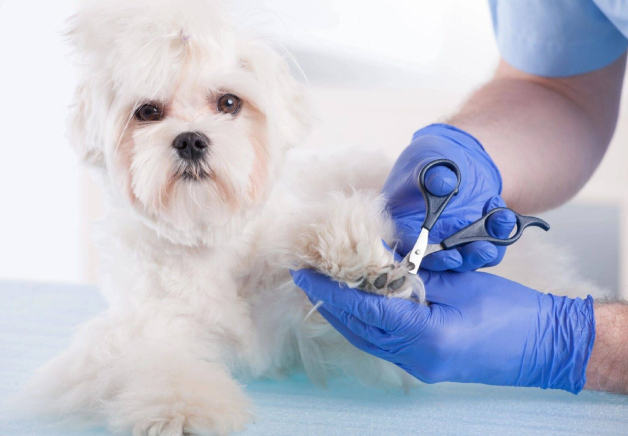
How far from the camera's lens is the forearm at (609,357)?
1.23m

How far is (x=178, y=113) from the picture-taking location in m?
1.21

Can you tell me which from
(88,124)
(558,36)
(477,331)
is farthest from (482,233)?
(558,36)

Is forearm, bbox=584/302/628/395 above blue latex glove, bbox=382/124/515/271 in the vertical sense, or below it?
below

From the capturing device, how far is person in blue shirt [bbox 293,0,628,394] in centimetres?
117

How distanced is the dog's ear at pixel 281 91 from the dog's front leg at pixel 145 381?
44 cm

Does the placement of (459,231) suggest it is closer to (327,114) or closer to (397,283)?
(397,283)

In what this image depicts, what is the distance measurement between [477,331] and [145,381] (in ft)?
1.98

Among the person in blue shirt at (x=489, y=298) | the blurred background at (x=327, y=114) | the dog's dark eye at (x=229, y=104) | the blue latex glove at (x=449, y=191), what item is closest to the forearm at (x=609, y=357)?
the person in blue shirt at (x=489, y=298)

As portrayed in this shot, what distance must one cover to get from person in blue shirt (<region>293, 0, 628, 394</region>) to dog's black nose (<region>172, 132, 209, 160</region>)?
0.92 ft

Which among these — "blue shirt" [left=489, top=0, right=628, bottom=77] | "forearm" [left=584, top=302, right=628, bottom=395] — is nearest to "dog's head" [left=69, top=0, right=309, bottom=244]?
"forearm" [left=584, top=302, right=628, bottom=395]

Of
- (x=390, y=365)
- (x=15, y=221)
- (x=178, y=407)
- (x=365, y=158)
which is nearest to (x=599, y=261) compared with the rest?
(x=365, y=158)

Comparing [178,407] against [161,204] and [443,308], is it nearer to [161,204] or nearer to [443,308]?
[161,204]

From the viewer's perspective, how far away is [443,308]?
1.20 meters

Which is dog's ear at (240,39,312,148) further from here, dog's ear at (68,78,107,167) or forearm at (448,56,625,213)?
forearm at (448,56,625,213)
